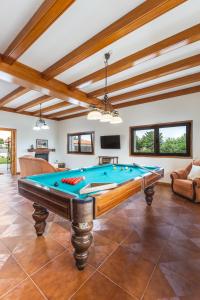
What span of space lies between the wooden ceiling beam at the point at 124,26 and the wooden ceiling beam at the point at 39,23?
663 millimetres

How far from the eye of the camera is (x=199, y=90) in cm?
450

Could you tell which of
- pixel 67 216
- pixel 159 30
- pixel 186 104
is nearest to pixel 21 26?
pixel 159 30

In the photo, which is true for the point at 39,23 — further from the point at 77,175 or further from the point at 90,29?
the point at 77,175

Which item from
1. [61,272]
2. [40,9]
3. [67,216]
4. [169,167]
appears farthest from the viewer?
[169,167]

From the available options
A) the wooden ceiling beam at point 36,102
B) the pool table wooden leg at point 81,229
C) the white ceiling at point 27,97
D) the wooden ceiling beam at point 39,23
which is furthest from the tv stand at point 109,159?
the pool table wooden leg at point 81,229

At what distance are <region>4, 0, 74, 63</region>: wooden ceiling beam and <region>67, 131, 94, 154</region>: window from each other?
492 cm

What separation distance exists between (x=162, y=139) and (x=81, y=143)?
412 centimetres

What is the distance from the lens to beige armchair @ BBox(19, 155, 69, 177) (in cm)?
407

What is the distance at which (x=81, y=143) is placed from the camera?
793cm

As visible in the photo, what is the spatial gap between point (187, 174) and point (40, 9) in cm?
471

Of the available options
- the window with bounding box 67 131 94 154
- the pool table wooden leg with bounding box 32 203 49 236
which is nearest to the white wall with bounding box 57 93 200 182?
the window with bounding box 67 131 94 154

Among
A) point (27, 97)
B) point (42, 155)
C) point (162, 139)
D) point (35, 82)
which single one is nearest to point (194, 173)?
point (162, 139)

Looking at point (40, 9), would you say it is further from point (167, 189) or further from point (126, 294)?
point (167, 189)

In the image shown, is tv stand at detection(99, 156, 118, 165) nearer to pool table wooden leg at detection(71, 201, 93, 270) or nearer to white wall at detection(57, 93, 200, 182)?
white wall at detection(57, 93, 200, 182)
